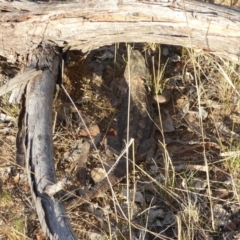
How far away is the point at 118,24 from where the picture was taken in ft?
10.3

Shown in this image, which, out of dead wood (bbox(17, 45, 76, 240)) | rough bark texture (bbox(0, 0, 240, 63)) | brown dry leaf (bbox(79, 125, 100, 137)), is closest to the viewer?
dead wood (bbox(17, 45, 76, 240))

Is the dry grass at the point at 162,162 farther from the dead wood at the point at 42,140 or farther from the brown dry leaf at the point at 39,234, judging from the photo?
the dead wood at the point at 42,140

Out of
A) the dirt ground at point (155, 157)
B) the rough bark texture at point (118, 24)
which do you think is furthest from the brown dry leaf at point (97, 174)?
the rough bark texture at point (118, 24)

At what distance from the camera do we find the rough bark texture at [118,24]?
2.92m

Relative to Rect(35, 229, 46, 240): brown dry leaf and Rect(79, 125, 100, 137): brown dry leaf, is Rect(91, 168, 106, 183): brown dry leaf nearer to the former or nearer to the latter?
Rect(79, 125, 100, 137): brown dry leaf

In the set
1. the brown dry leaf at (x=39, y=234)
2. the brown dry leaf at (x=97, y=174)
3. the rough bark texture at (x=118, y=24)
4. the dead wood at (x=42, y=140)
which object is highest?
the rough bark texture at (x=118, y=24)

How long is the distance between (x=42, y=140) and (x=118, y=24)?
845 millimetres

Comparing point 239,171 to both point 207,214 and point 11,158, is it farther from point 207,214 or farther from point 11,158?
point 11,158

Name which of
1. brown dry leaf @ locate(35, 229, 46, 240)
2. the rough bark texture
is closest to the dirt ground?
brown dry leaf @ locate(35, 229, 46, 240)

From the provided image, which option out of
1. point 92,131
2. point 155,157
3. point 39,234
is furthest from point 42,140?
point 155,157

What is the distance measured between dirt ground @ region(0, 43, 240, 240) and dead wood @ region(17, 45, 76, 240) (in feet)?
0.71

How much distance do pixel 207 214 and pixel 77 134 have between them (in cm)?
110

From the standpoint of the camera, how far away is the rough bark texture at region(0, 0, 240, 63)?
2.92 m

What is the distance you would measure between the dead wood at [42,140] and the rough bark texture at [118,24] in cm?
Result: 16
